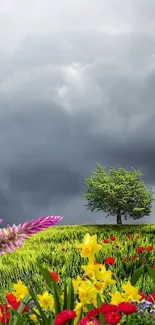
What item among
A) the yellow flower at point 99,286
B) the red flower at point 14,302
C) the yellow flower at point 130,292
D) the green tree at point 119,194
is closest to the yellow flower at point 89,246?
the yellow flower at point 99,286

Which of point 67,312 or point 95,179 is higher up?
point 95,179

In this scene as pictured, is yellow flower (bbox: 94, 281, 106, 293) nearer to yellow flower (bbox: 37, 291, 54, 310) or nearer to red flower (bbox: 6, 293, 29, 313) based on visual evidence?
yellow flower (bbox: 37, 291, 54, 310)

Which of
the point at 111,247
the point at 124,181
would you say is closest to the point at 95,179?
the point at 124,181

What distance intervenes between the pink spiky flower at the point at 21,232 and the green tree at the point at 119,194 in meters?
27.6

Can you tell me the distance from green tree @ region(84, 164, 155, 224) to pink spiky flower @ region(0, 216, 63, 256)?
27.6 metres

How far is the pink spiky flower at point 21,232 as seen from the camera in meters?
2.09

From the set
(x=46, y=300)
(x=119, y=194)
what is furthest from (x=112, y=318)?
(x=119, y=194)

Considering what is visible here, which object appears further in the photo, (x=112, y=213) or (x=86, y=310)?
(x=112, y=213)

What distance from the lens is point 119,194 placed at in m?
30.8

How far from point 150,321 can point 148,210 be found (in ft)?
96.1

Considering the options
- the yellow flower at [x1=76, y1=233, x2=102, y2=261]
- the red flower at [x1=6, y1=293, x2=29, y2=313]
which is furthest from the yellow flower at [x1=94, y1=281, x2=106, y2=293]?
the red flower at [x1=6, y1=293, x2=29, y2=313]

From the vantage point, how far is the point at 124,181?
30.9m

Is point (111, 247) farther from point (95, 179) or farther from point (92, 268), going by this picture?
point (95, 179)

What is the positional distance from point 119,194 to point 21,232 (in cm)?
2886
